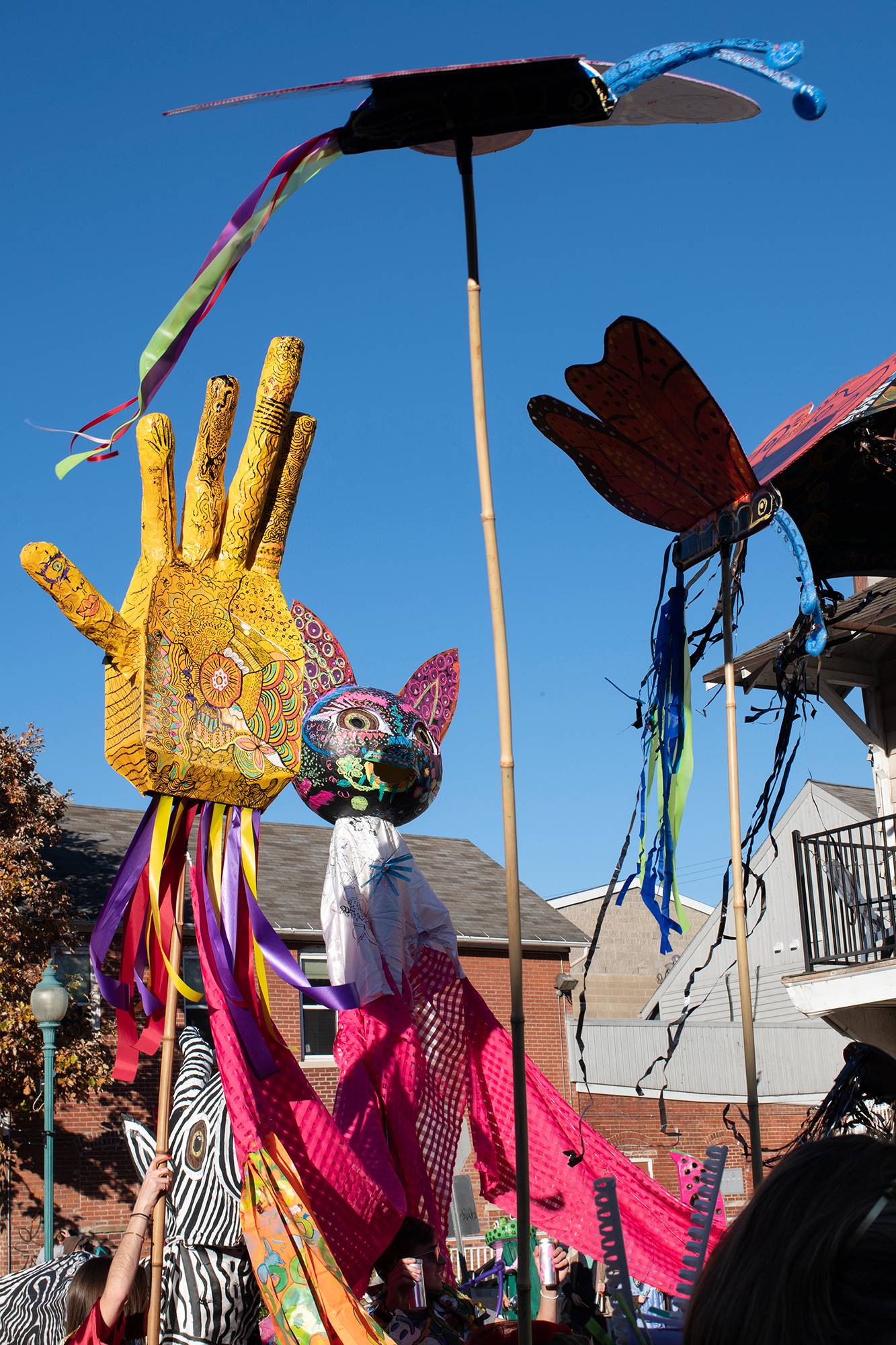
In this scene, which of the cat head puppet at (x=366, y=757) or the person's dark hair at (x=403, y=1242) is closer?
the person's dark hair at (x=403, y=1242)

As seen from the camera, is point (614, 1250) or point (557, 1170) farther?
point (557, 1170)

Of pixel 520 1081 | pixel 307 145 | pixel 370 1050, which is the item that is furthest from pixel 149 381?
pixel 370 1050

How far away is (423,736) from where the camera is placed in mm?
6426

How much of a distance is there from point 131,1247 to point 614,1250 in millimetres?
1601

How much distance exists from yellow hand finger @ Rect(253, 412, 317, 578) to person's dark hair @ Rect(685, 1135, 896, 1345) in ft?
15.1

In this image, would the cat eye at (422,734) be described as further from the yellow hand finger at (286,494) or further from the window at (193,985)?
the window at (193,985)

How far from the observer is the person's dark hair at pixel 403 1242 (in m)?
4.99

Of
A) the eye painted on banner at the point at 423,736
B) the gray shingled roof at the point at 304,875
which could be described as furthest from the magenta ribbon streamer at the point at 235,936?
the gray shingled roof at the point at 304,875

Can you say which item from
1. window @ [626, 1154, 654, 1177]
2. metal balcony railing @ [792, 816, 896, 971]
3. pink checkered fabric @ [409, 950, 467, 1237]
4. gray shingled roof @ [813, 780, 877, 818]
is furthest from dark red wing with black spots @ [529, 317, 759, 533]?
window @ [626, 1154, 654, 1177]

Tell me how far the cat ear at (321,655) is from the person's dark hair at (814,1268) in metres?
5.64

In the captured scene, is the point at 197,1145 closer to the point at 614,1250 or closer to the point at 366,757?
the point at 366,757

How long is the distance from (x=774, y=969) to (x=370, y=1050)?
682 inches

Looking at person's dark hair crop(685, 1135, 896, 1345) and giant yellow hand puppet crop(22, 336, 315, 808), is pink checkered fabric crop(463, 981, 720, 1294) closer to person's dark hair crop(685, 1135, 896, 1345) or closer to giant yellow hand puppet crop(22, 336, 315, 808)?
giant yellow hand puppet crop(22, 336, 315, 808)

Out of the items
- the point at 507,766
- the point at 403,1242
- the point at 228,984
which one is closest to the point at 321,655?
the point at 228,984
